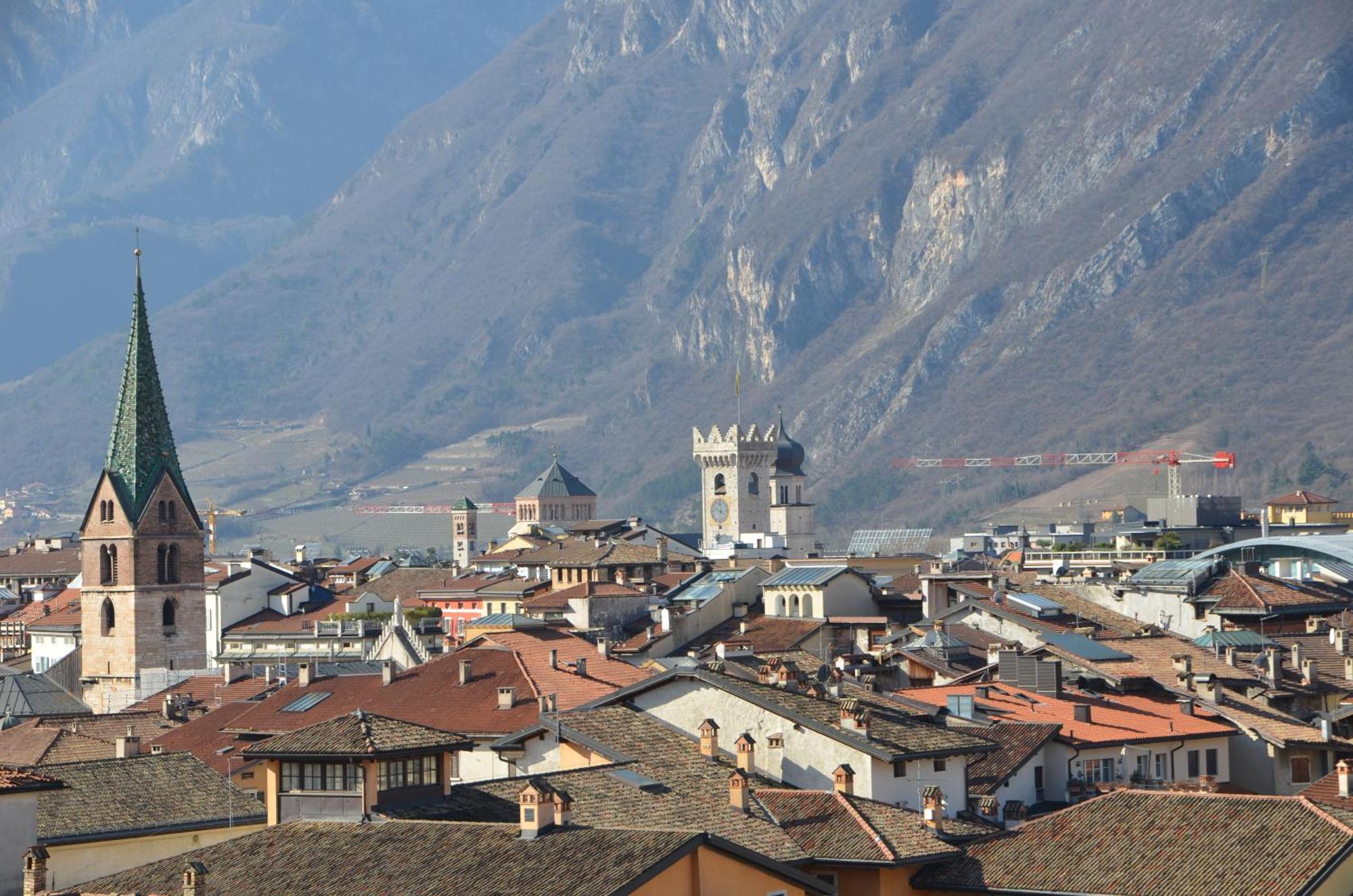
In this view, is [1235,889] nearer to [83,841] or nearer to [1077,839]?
[1077,839]

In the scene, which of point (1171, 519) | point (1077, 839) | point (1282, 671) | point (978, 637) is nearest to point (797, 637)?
point (978, 637)

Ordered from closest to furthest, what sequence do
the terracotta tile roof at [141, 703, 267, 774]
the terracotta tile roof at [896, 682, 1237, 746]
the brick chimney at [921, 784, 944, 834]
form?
1. the brick chimney at [921, 784, 944, 834]
2. the terracotta tile roof at [896, 682, 1237, 746]
3. the terracotta tile roof at [141, 703, 267, 774]

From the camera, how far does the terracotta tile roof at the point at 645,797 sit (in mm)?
42750

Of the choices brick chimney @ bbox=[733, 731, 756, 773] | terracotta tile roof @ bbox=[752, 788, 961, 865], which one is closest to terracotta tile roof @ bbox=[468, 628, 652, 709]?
brick chimney @ bbox=[733, 731, 756, 773]

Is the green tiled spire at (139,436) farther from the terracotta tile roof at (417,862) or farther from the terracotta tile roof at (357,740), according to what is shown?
the terracotta tile roof at (417,862)

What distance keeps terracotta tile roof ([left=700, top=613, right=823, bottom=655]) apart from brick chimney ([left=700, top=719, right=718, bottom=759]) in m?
35.4

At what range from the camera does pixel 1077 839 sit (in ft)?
149

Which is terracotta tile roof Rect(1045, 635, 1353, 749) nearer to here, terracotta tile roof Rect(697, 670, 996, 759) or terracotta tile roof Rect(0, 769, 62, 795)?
terracotta tile roof Rect(697, 670, 996, 759)

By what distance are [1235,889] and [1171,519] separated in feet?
524

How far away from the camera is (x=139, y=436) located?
143m

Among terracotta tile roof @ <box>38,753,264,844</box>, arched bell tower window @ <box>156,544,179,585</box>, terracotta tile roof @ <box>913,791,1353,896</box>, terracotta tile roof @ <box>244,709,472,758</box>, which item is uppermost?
arched bell tower window @ <box>156,544,179,585</box>

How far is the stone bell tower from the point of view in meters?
137

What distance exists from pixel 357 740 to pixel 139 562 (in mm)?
98570

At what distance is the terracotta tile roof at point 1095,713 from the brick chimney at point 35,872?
24014 millimetres
